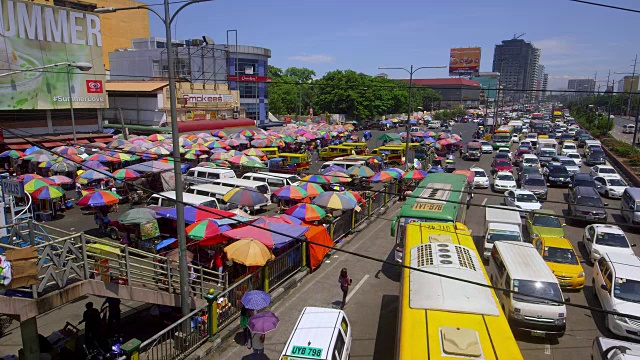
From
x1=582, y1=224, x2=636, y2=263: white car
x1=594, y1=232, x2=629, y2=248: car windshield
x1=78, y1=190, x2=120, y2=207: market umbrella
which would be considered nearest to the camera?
x1=582, y1=224, x2=636, y2=263: white car

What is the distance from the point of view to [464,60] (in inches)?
6737

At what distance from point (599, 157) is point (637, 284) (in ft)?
112

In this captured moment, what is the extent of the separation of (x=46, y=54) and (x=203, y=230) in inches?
1316

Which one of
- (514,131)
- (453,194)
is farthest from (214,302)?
(514,131)

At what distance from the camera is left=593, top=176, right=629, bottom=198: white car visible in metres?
26.9

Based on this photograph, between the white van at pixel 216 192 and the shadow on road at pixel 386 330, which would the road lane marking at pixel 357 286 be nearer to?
the shadow on road at pixel 386 330

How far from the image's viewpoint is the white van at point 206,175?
24.9 metres

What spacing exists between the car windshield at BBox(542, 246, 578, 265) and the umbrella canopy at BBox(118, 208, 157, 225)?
13.8 metres

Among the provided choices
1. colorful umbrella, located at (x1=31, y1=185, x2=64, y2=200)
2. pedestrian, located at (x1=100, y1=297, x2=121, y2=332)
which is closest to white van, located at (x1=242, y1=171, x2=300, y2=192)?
colorful umbrella, located at (x1=31, y1=185, x2=64, y2=200)

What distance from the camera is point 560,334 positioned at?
10945 millimetres

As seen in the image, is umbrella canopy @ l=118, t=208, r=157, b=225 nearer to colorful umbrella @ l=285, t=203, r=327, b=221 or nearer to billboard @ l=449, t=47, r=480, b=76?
colorful umbrella @ l=285, t=203, r=327, b=221

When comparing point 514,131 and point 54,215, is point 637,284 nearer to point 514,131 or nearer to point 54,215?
point 54,215

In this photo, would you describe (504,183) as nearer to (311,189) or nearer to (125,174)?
(311,189)

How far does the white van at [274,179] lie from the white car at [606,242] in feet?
47.0
